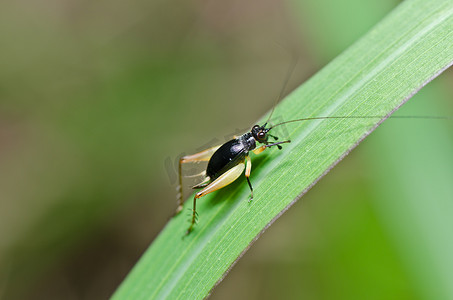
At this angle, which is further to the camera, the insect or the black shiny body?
the black shiny body

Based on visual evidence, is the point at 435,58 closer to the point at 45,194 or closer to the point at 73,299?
the point at 45,194

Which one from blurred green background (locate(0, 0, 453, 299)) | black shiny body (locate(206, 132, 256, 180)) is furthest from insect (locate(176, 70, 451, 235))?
blurred green background (locate(0, 0, 453, 299))

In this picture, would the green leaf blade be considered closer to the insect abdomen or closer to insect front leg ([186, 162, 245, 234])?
insect front leg ([186, 162, 245, 234])

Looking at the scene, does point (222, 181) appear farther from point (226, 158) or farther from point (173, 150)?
point (173, 150)

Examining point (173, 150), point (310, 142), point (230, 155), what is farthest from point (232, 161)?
point (173, 150)

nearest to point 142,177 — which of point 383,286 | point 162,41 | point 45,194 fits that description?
point 45,194
